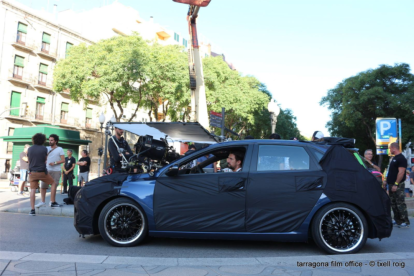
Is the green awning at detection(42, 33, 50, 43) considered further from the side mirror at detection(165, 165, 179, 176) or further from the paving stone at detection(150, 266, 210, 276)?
the paving stone at detection(150, 266, 210, 276)

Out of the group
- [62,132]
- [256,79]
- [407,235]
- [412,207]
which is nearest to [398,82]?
[256,79]

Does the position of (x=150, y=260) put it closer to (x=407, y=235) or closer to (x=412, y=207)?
(x=407, y=235)

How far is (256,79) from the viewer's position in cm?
4222

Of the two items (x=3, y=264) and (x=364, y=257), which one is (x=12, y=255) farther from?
(x=364, y=257)

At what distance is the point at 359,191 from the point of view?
16.9ft

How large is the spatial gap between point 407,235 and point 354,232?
2.60 metres

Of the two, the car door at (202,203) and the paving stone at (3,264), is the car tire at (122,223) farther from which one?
the paving stone at (3,264)

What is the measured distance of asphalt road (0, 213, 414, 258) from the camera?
5121 millimetres

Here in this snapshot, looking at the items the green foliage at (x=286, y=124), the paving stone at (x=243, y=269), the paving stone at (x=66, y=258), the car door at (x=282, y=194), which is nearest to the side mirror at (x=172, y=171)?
the car door at (x=282, y=194)

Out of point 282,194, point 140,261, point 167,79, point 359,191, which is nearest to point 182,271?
point 140,261

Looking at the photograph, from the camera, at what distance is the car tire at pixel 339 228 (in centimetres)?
504

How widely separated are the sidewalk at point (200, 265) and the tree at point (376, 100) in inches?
1246

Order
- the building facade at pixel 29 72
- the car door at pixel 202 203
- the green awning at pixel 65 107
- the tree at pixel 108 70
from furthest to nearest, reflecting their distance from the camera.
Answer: the green awning at pixel 65 107 → the building facade at pixel 29 72 → the tree at pixel 108 70 → the car door at pixel 202 203

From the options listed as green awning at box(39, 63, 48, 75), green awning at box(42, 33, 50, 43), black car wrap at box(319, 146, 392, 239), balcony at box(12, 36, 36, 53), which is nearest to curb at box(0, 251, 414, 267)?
black car wrap at box(319, 146, 392, 239)
